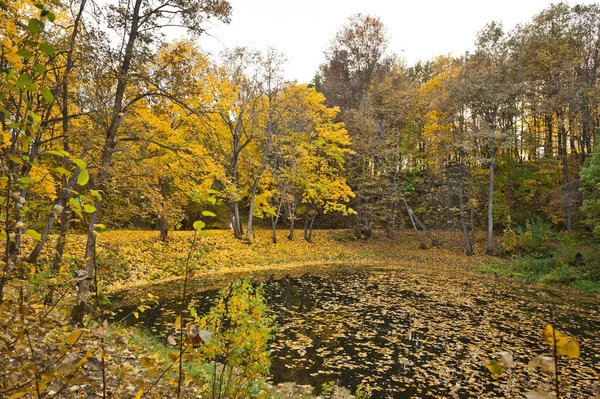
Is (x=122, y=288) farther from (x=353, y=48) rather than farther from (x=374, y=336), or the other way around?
(x=353, y=48)

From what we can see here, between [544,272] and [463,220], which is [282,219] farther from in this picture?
[544,272]

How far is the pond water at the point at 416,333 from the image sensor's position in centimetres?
690

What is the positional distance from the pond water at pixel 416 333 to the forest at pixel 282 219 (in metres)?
0.08

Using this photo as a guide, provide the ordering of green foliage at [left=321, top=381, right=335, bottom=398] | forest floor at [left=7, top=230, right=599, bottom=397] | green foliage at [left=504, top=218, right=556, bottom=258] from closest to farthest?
green foliage at [left=321, top=381, right=335, bottom=398]
forest floor at [left=7, top=230, right=599, bottom=397]
green foliage at [left=504, top=218, right=556, bottom=258]

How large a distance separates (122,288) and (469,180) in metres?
22.7

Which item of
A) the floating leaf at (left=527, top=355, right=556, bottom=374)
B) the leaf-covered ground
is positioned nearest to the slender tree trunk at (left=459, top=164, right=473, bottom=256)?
the leaf-covered ground

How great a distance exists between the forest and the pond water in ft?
0.26

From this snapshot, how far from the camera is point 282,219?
1340 inches

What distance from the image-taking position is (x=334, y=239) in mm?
28281

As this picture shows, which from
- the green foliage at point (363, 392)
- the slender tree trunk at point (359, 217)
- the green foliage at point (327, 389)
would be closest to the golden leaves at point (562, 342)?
the green foliage at point (363, 392)

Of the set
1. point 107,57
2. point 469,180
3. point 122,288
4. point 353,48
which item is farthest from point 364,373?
point 353,48

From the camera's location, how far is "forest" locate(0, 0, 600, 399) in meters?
2.71

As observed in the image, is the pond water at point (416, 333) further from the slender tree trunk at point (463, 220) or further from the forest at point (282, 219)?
the slender tree trunk at point (463, 220)

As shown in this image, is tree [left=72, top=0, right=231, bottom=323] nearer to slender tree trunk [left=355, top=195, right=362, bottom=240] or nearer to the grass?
the grass
